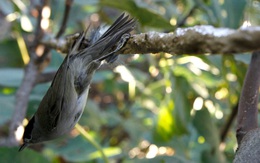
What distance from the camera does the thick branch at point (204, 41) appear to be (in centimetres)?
32

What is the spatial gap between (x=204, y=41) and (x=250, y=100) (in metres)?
0.26

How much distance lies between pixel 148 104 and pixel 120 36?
1.26 metres

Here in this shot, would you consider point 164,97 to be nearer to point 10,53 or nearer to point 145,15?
point 145,15

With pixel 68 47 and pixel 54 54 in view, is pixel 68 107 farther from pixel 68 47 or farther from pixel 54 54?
pixel 54 54

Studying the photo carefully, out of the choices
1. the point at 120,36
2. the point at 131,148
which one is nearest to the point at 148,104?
the point at 131,148

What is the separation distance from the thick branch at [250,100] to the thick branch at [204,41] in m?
0.17

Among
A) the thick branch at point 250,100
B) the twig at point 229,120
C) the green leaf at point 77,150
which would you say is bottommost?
the twig at point 229,120

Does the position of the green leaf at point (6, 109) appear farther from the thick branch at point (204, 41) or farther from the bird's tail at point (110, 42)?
the thick branch at point (204, 41)

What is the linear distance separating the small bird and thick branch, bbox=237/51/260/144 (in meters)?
0.16

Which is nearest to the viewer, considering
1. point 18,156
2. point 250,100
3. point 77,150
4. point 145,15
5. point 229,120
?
point 250,100

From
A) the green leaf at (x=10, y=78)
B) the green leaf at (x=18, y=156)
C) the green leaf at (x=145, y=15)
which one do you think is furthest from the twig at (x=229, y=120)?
the green leaf at (x=10, y=78)

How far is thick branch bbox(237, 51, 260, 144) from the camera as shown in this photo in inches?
23.2

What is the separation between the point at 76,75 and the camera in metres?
0.63

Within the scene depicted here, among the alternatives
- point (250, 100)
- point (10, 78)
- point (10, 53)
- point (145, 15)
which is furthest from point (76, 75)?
point (10, 53)
